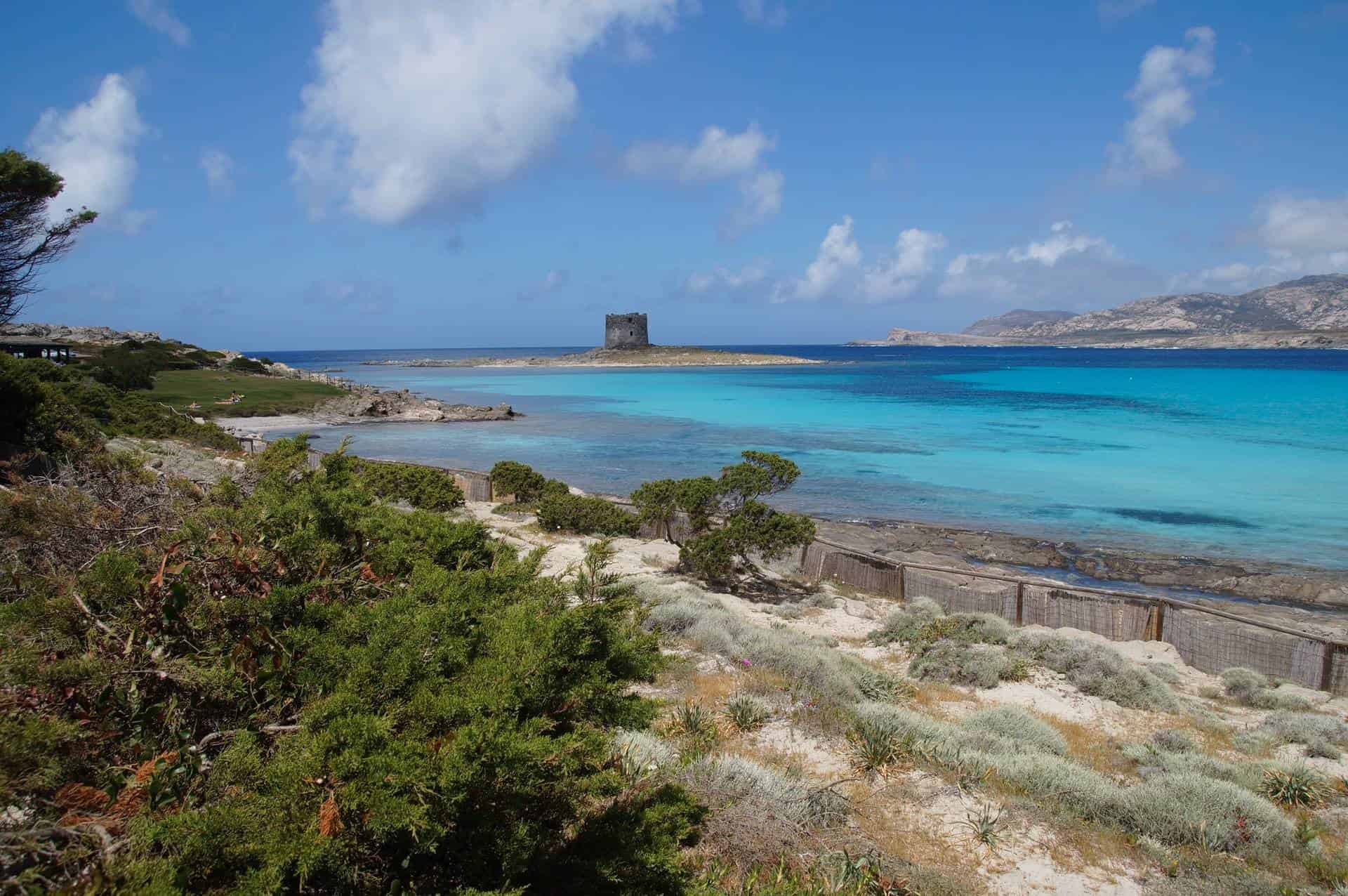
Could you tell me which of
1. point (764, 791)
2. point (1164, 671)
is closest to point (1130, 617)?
point (1164, 671)

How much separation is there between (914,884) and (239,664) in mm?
4168

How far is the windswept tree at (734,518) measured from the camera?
14164mm

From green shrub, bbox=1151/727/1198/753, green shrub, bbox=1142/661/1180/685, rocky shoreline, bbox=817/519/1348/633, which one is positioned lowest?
rocky shoreline, bbox=817/519/1348/633

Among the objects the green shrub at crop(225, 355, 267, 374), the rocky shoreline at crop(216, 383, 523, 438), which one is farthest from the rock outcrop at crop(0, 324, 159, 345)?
the rocky shoreline at crop(216, 383, 523, 438)

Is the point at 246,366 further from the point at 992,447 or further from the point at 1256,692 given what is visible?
the point at 1256,692

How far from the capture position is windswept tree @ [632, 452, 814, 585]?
14164 millimetres

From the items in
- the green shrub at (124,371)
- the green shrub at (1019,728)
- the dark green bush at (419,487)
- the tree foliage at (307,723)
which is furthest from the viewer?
the green shrub at (124,371)

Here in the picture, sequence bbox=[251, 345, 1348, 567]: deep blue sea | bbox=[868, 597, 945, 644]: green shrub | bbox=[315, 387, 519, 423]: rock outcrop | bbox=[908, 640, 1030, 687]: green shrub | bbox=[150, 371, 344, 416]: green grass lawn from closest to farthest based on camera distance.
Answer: bbox=[908, 640, 1030, 687]: green shrub
bbox=[868, 597, 945, 644]: green shrub
bbox=[251, 345, 1348, 567]: deep blue sea
bbox=[150, 371, 344, 416]: green grass lawn
bbox=[315, 387, 519, 423]: rock outcrop

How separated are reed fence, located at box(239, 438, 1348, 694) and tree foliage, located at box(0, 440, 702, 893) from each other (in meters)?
9.63

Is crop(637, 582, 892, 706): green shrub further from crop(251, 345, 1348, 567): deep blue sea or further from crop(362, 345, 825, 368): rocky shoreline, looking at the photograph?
crop(362, 345, 825, 368): rocky shoreline

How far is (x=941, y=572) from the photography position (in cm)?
1345

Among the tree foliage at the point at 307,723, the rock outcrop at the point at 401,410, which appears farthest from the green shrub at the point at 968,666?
the rock outcrop at the point at 401,410

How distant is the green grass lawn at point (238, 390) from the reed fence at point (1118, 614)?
1460 inches

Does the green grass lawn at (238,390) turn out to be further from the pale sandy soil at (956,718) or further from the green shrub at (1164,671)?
the green shrub at (1164,671)
